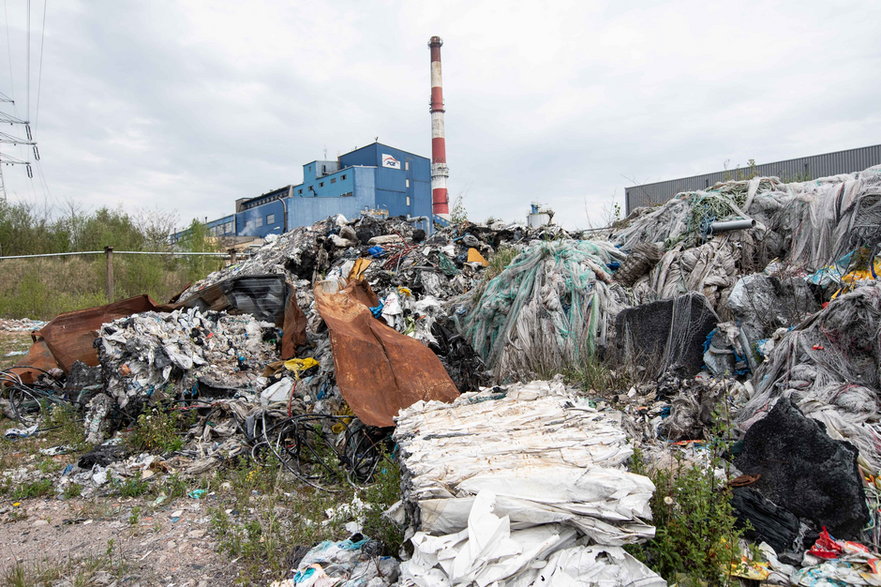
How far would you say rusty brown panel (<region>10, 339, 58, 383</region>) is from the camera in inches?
247

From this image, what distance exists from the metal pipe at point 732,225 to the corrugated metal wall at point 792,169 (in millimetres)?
9906

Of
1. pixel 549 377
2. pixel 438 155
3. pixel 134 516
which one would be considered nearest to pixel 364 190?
pixel 438 155

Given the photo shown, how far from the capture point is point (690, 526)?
241 cm

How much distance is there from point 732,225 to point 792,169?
13943 millimetres

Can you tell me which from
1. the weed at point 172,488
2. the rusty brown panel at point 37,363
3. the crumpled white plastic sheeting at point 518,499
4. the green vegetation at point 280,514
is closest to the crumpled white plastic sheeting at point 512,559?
the crumpled white plastic sheeting at point 518,499

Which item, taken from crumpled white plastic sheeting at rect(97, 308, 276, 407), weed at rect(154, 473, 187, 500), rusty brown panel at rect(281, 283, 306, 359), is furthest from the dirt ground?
rusty brown panel at rect(281, 283, 306, 359)

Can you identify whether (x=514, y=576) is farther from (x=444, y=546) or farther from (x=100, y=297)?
(x=100, y=297)

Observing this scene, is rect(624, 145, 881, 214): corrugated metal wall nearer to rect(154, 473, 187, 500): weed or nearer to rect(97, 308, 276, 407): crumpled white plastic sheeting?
rect(97, 308, 276, 407): crumpled white plastic sheeting

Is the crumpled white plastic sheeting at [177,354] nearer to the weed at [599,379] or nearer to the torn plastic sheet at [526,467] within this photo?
the torn plastic sheet at [526,467]

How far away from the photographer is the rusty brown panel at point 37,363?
6281 millimetres

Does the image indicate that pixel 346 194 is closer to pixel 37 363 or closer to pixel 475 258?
pixel 475 258

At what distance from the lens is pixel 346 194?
27281mm

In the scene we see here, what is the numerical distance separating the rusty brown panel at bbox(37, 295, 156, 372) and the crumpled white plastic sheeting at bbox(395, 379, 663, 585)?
5.32 metres

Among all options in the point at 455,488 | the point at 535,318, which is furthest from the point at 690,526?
the point at 535,318
